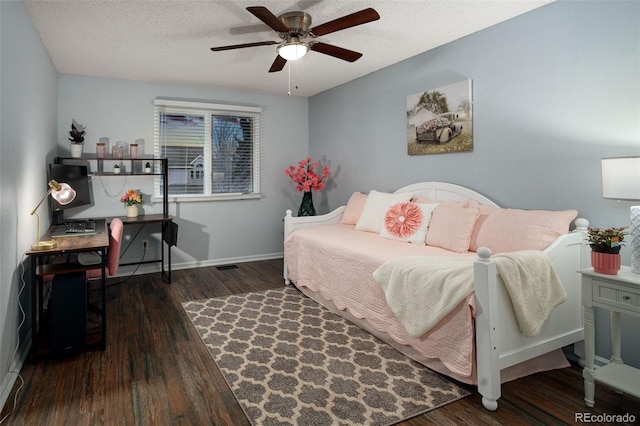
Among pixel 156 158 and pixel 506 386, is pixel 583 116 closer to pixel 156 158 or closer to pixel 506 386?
pixel 506 386

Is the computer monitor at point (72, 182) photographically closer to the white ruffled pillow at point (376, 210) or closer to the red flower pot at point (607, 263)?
the white ruffled pillow at point (376, 210)

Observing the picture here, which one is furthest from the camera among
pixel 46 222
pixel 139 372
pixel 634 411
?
pixel 46 222

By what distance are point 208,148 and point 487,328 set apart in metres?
4.18

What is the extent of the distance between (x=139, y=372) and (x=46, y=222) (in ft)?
6.38

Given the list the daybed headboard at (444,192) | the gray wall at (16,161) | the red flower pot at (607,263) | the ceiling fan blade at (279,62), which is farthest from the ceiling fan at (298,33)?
the red flower pot at (607,263)

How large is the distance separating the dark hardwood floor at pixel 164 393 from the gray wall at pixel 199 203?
2.06 m

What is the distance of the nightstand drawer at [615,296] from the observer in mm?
1791

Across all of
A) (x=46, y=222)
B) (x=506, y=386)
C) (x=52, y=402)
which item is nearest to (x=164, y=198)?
(x=46, y=222)

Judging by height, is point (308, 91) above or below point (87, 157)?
above

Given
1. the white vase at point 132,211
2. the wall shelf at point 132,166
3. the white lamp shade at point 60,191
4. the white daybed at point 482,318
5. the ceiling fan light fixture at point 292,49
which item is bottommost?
the white daybed at point 482,318

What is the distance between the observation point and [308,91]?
5273 mm

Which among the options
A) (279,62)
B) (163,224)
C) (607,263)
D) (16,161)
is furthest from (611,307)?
(163,224)

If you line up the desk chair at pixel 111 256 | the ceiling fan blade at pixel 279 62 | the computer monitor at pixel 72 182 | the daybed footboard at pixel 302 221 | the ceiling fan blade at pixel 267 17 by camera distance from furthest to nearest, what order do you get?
the daybed footboard at pixel 302 221 → the computer monitor at pixel 72 182 → the ceiling fan blade at pixel 279 62 → the desk chair at pixel 111 256 → the ceiling fan blade at pixel 267 17

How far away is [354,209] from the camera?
4.28m
